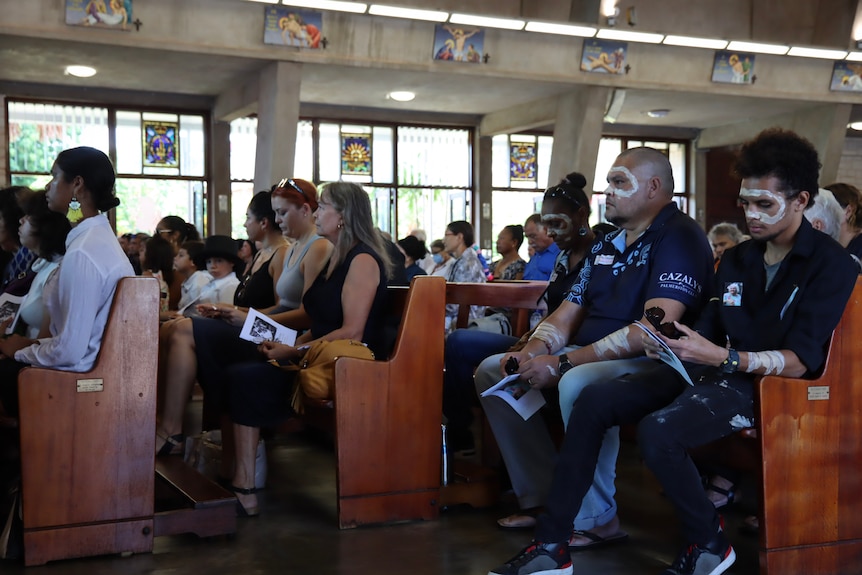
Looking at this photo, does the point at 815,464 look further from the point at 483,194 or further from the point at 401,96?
the point at 483,194

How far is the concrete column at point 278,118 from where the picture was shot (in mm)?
10594

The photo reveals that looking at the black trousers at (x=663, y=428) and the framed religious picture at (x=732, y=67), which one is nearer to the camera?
the black trousers at (x=663, y=428)

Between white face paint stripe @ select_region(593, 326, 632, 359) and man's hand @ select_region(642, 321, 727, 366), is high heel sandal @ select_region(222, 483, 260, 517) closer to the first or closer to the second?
white face paint stripe @ select_region(593, 326, 632, 359)

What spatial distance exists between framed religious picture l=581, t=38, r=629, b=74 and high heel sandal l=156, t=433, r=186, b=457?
9.14 meters

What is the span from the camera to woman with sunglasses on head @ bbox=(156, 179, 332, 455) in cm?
406

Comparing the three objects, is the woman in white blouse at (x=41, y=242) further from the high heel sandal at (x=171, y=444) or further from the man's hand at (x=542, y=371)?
the man's hand at (x=542, y=371)

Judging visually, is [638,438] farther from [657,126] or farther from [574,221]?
[657,126]

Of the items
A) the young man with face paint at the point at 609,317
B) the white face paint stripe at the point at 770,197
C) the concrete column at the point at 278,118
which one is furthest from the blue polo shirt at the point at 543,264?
the concrete column at the point at 278,118

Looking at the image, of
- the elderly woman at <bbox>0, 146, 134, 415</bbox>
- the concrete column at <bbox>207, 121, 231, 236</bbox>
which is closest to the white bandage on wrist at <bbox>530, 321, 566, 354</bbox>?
the elderly woman at <bbox>0, 146, 134, 415</bbox>

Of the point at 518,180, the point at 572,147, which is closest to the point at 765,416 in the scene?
the point at 572,147

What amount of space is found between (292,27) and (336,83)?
6.66ft

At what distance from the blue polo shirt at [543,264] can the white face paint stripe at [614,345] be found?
343 cm

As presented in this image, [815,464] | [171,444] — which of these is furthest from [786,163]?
[171,444]

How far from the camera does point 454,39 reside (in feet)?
36.4
